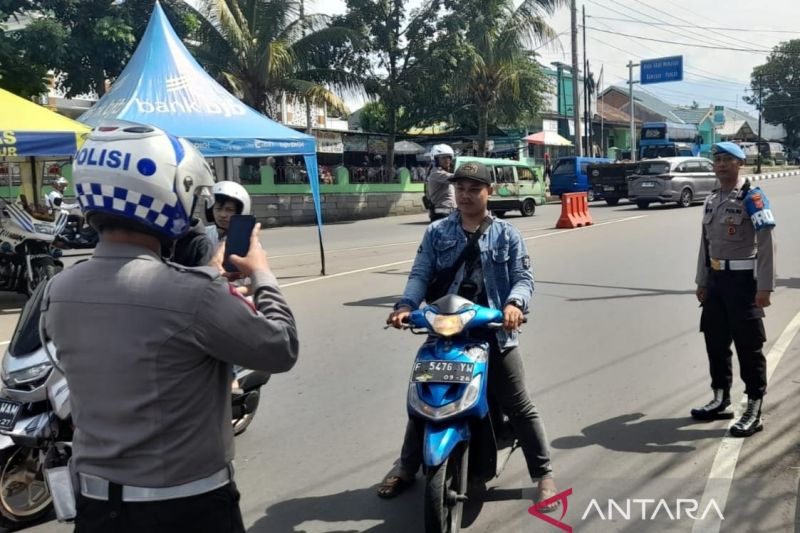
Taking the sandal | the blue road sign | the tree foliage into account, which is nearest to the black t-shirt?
the sandal

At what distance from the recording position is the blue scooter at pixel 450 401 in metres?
3.18

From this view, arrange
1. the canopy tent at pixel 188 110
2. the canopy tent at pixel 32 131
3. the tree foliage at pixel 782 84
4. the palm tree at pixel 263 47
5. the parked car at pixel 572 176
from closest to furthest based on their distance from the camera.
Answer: the canopy tent at pixel 32 131, the canopy tent at pixel 188 110, the palm tree at pixel 263 47, the parked car at pixel 572 176, the tree foliage at pixel 782 84

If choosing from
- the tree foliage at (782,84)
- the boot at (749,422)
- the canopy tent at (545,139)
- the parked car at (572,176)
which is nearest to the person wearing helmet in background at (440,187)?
the boot at (749,422)

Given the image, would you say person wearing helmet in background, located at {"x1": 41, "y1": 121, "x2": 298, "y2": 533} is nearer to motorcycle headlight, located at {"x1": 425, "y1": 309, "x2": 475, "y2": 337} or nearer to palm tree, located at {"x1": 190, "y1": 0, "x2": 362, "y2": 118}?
motorcycle headlight, located at {"x1": 425, "y1": 309, "x2": 475, "y2": 337}

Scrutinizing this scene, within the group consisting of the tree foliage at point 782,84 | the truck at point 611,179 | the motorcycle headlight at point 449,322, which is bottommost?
the motorcycle headlight at point 449,322

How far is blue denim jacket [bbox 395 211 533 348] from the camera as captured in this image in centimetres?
367

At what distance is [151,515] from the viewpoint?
70.6 inches

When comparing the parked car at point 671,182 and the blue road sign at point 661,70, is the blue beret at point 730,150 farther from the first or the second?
the blue road sign at point 661,70

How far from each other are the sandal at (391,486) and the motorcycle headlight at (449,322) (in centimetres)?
102

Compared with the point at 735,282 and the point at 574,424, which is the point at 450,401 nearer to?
the point at 574,424

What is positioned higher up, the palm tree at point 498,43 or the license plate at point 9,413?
the palm tree at point 498,43

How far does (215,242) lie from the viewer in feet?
14.6

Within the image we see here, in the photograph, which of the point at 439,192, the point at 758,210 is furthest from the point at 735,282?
the point at 439,192

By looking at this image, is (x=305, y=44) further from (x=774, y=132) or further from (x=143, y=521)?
(x=774, y=132)
